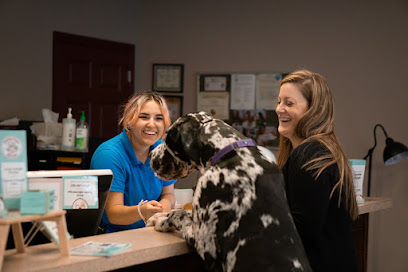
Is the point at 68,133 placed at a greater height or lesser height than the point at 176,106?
lesser

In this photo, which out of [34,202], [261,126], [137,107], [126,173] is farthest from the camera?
[261,126]

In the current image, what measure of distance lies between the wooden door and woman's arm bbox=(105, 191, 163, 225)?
9.60 feet

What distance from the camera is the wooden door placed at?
203 inches

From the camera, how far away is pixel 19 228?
1.52 metres

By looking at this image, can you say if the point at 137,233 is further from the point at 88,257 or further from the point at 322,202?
the point at 322,202

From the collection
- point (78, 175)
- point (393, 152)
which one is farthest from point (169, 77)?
point (78, 175)

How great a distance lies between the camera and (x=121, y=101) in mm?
5734

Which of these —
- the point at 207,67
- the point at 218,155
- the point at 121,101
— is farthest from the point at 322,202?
the point at 121,101

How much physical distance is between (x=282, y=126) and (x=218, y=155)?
0.63 m

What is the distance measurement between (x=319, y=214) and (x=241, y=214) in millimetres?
411

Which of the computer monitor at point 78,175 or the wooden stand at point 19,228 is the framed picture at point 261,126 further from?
the wooden stand at point 19,228

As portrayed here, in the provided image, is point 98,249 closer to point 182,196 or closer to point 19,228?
point 19,228

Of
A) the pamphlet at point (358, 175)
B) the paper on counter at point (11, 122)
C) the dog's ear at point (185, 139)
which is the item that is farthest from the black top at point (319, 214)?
the paper on counter at point (11, 122)

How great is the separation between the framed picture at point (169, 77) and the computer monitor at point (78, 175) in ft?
12.2
